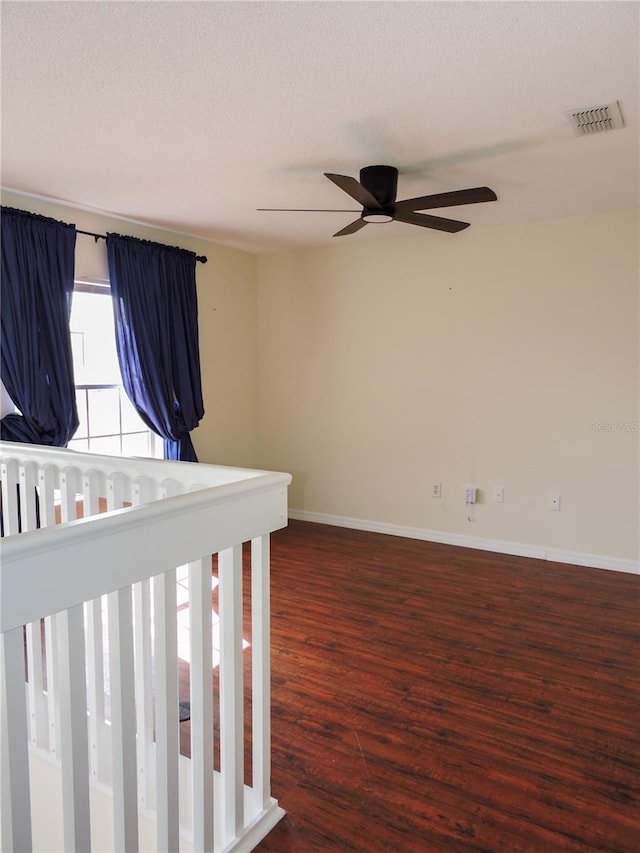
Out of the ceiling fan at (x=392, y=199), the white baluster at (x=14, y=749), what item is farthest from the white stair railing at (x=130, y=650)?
the ceiling fan at (x=392, y=199)

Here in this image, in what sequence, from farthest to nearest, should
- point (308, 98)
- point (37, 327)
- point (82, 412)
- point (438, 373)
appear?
point (438, 373), point (82, 412), point (37, 327), point (308, 98)

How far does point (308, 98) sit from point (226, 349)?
123 inches

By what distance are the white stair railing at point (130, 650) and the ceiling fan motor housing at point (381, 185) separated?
1.99m

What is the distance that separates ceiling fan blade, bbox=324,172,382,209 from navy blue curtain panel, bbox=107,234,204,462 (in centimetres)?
198

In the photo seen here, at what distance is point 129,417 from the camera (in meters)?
4.58

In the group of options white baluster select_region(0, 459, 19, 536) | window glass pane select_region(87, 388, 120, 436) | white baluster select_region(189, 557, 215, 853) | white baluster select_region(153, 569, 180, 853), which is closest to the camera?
white baluster select_region(153, 569, 180, 853)

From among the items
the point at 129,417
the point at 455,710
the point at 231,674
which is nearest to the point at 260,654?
the point at 231,674

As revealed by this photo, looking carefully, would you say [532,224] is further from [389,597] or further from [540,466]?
[389,597]

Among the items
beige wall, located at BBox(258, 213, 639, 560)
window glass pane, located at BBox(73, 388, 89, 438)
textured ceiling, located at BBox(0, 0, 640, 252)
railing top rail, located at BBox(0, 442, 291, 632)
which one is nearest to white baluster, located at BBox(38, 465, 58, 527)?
railing top rail, located at BBox(0, 442, 291, 632)

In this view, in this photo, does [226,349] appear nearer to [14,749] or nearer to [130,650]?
[130,650]

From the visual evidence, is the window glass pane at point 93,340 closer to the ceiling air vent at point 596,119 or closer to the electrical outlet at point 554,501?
the ceiling air vent at point 596,119

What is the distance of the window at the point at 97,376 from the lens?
416cm

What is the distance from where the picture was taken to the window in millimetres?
4160

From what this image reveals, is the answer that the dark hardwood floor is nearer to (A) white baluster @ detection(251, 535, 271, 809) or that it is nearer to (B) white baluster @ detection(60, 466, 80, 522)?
(A) white baluster @ detection(251, 535, 271, 809)
